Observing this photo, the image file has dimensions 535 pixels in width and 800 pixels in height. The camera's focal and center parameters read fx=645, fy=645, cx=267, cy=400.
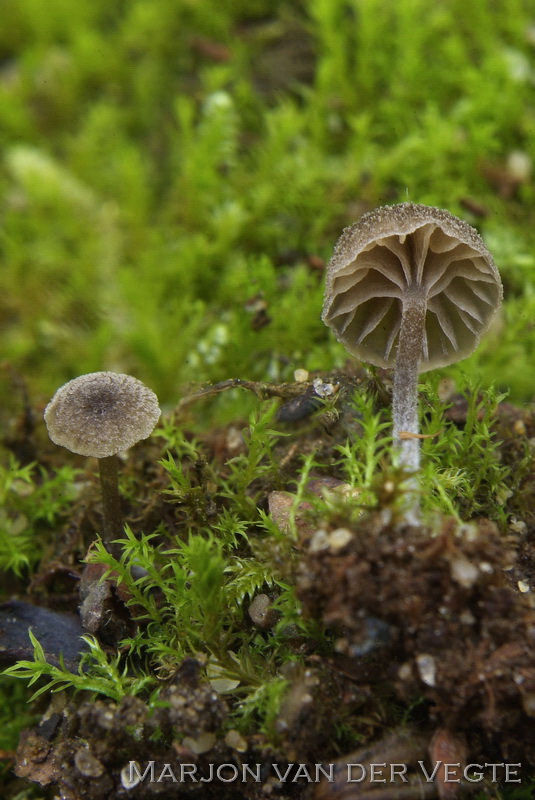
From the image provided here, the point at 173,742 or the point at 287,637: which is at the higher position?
the point at 287,637

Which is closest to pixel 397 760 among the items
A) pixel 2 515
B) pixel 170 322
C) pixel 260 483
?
pixel 260 483

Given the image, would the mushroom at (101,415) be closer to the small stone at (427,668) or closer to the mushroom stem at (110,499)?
the mushroom stem at (110,499)

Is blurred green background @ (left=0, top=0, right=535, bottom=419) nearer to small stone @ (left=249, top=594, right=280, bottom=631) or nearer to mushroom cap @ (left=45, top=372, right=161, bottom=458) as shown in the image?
mushroom cap @ (left=45, top=372, right=161, bottom=458)

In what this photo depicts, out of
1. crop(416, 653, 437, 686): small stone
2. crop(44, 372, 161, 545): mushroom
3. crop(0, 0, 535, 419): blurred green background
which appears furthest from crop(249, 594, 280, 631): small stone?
crop(0, 0, 535, 419): blurred green background

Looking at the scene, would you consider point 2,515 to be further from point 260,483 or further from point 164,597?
point 260,483

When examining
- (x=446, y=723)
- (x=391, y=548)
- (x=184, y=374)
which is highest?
(x=184, y=374)

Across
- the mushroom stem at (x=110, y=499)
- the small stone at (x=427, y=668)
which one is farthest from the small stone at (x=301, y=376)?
the small stone at (x=427, y=668)
